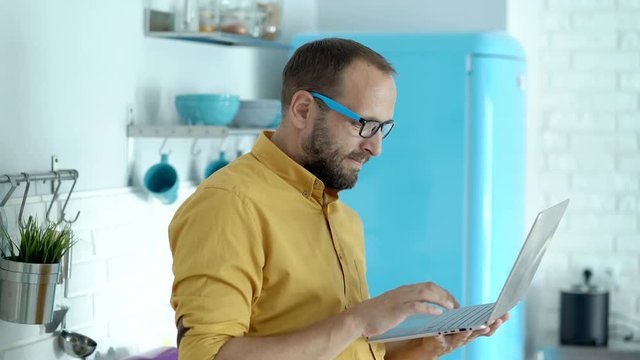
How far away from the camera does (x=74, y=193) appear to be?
253cm

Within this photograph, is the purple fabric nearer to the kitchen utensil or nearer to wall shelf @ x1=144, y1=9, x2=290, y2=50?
the kitchen utensil

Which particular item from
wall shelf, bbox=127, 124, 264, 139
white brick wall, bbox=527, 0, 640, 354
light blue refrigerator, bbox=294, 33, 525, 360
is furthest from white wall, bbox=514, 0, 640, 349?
wall shelf, bbox=127, 124, 264, 139

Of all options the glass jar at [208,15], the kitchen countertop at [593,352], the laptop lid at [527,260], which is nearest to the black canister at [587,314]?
the kitchen countertop at [593,352]

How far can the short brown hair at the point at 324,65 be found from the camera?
5.97 feet

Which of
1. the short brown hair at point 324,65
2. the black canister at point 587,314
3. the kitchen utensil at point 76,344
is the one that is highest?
the short brown hair at point 324,65

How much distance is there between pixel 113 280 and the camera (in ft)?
8.93

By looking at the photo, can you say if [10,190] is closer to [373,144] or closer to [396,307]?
[373,144]

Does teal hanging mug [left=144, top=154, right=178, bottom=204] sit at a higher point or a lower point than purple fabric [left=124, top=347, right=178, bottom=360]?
higher

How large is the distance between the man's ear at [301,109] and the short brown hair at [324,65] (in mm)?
17

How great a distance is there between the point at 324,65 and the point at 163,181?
1.18 meters

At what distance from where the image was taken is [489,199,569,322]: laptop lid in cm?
168

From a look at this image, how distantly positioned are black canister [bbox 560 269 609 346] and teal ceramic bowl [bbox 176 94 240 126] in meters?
1.87

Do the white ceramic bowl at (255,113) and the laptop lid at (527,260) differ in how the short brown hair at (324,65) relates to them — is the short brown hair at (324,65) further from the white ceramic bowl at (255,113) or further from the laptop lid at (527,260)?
the white ceramic bowl at (255,113)

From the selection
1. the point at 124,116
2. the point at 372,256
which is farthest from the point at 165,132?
the point at 372,256
